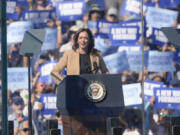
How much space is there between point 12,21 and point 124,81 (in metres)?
3.14

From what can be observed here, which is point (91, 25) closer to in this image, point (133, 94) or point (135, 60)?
point (135, 60)

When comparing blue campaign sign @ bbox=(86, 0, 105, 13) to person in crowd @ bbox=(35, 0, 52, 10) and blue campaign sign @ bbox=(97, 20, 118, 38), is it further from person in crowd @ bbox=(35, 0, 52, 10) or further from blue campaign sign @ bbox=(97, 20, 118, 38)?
person in crowd @ bbox=(35, 0, 52, 10)

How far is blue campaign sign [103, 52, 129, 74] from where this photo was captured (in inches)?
531

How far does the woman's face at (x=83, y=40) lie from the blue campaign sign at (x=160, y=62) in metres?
4.57

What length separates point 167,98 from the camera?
1248 cm

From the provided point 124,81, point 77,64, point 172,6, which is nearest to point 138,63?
point 124,81

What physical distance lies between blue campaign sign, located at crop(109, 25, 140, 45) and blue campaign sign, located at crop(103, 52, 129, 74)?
463mm

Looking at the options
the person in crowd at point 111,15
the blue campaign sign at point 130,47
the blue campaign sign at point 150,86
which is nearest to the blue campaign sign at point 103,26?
the person in crowd at point 111,15

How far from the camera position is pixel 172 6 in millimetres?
14820

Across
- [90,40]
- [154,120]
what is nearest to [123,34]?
[154,120]

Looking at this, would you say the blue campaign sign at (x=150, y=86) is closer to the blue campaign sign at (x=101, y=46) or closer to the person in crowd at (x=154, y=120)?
the person in crowd at (x=154, y=120)

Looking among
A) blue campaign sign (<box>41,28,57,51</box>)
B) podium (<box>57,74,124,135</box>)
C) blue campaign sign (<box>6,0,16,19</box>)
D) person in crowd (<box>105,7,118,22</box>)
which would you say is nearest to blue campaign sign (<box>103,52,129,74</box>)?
blue campaign sign (<box>41,28,57,51</box>)

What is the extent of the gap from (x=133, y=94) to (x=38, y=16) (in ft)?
10.6

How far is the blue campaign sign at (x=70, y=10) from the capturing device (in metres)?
14.8
